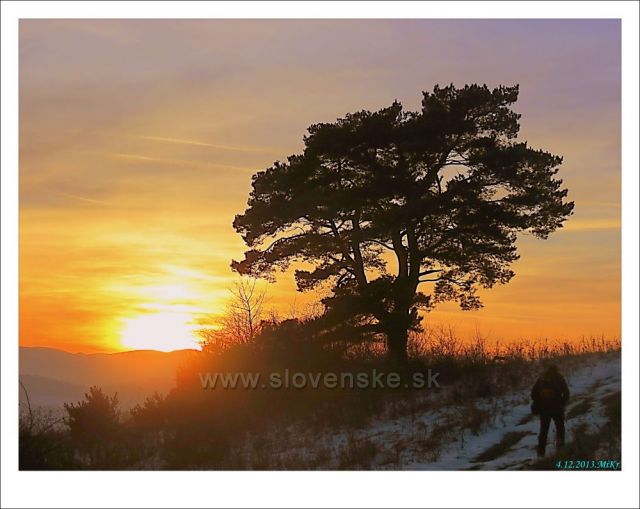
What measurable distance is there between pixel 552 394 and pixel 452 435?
13.3 ft

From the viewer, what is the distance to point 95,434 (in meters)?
27.7

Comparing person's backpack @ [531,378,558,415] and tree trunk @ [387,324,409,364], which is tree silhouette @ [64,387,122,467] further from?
person's backpack @ [531,378,558,415]

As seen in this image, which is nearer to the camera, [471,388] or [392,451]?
[392,451]

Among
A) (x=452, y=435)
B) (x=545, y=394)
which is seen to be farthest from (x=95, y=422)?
(x=545, y=394)

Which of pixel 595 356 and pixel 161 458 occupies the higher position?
pixel 595 356

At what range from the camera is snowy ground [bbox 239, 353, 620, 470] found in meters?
20.6

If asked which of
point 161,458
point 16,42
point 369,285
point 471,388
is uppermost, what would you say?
point 16,42

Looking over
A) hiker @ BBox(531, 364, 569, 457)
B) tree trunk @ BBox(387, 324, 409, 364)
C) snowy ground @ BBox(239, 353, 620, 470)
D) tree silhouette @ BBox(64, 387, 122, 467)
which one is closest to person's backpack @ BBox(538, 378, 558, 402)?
hiker @ BBox(531, 364, 569, 457)

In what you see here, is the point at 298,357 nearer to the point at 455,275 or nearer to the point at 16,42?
the point at 455,275

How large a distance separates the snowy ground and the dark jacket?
1112 mm

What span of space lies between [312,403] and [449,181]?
8.79 metres

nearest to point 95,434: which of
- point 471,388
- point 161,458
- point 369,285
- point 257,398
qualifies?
point 161,458

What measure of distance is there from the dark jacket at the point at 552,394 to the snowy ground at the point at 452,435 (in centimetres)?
111

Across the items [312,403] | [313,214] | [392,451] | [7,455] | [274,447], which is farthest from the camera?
[313,214]
